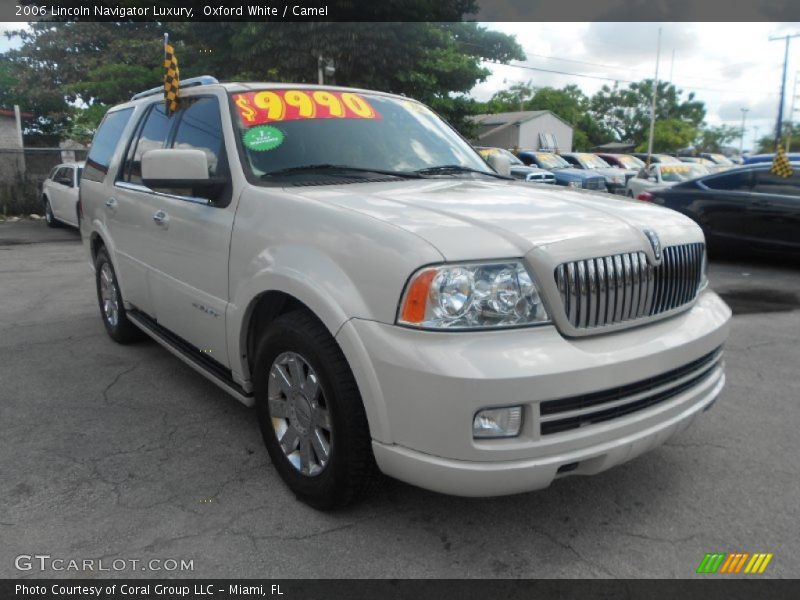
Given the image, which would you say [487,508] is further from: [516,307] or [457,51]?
[457,51]

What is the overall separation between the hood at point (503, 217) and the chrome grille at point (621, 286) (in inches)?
2.3

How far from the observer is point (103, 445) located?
3.47 m

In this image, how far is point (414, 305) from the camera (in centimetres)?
227

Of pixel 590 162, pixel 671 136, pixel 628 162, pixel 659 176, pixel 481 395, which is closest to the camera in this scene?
pixel 481 395

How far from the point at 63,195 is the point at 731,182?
12117mm

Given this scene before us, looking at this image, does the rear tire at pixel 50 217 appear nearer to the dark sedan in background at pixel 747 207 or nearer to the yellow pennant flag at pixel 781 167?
the dark sedan in background at pixel 747 207

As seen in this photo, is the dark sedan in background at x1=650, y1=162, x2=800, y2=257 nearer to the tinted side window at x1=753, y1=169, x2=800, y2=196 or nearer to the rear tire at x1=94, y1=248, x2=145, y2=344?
the tinted side window at x1=753, y1=169, x2=800, y2=196

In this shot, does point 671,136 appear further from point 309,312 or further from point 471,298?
point 471,298

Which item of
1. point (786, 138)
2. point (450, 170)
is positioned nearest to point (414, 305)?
point (450, 170)

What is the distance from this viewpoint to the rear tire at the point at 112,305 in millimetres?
5059

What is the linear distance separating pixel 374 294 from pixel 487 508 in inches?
45.0

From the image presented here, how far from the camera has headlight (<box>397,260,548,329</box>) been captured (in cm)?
226
